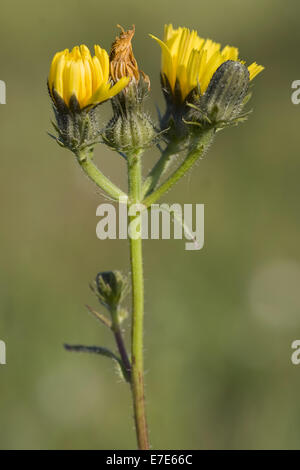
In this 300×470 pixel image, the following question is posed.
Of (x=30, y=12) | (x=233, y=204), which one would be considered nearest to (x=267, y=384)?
(x=233, y=204)

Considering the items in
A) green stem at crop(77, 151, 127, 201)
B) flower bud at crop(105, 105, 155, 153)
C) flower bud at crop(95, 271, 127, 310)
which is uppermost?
flower bud at crop(105, 105, 155, 153)

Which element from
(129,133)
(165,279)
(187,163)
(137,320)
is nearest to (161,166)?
(187,163)

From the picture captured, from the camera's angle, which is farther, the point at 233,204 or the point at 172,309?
the point at 233,204

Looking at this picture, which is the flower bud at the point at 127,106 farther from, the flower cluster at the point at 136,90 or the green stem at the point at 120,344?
the green stem at the point at 120,344

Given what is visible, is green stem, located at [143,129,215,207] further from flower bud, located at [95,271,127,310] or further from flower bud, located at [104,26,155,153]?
flower bud, located at [95,271,127,310]

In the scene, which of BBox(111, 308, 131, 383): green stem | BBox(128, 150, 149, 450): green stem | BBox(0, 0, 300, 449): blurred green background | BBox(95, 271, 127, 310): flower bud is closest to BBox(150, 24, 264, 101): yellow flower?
BBox(128, 150, 149, 450): green stem
